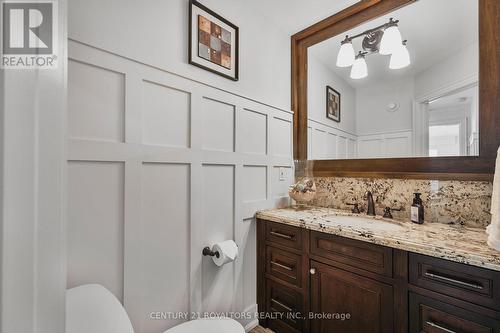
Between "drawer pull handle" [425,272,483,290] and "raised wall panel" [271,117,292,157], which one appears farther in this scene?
"raised wall panel" [271,117,292,157]

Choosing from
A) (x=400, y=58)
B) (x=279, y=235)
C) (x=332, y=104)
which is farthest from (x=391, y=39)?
(x=279, y=235)

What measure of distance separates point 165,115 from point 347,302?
1439 millimetres

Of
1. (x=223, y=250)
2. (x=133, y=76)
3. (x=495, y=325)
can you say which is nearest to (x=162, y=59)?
(x=133, y=76)

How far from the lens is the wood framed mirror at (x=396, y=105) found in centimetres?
127

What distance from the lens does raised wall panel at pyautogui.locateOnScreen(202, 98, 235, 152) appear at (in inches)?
57.9

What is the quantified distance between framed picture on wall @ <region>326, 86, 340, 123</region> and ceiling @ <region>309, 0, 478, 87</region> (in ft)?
0.83

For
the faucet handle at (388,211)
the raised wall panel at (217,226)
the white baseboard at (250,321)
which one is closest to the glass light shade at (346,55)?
the faucet handle at (388,211)

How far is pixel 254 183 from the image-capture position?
1.79 m

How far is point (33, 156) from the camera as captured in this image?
395mm

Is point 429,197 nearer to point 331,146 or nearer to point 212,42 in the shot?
point 331,146

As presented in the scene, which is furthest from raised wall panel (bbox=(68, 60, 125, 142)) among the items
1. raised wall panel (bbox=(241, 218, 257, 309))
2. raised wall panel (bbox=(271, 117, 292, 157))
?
raised wall panel (bbox=(271, 117, 292, 157))

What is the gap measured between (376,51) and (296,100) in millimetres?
706

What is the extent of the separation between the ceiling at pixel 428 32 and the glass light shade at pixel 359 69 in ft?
0.10

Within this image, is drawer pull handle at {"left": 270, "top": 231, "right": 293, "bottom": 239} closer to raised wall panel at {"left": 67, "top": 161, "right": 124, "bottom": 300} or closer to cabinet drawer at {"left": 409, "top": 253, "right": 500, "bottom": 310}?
cabinet drawer at {"left": 409, "top": 253, "right": 500, "bottom": 310}
